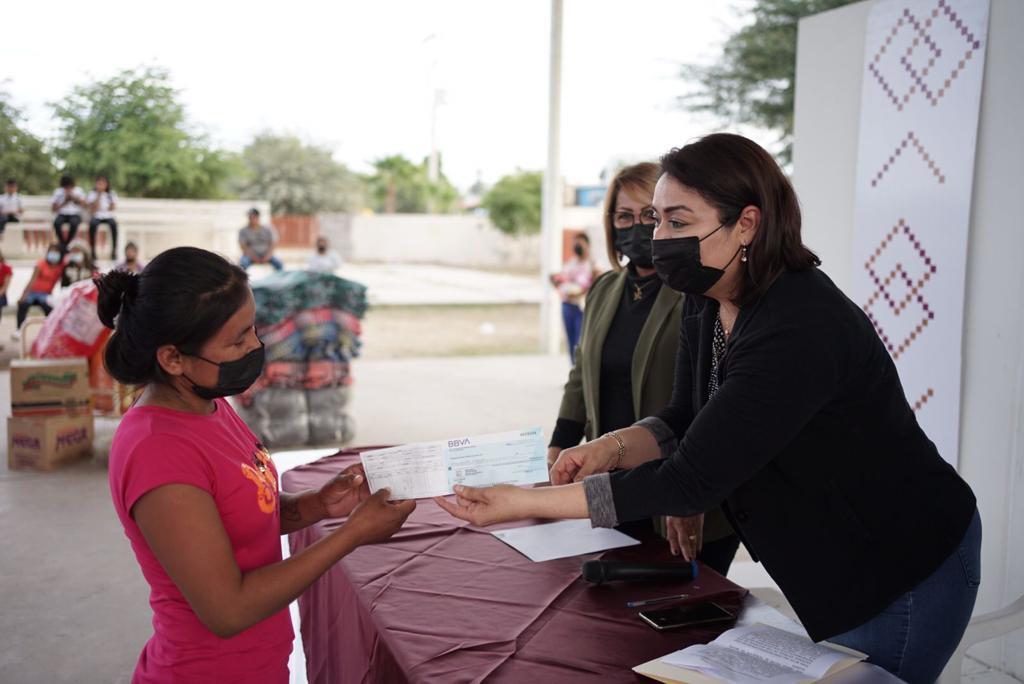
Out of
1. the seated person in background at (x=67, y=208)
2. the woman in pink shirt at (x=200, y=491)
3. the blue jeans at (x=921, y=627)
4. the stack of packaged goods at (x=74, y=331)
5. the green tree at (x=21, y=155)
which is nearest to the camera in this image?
the woman in pink shirt at (x=200, y=491)

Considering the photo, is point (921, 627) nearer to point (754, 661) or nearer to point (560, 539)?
point (754, 661)

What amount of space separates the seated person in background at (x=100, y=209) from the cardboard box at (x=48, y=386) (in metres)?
5.13

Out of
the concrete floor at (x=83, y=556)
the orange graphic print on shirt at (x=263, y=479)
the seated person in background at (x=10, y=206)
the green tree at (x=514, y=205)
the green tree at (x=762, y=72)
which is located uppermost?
the green tree at (x=762, y=72)

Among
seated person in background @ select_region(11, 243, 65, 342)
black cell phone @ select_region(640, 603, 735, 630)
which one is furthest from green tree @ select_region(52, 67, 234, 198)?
black cell phone @ select_region(640, 603, 735, 630)

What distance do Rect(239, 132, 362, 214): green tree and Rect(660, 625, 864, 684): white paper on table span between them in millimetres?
18519

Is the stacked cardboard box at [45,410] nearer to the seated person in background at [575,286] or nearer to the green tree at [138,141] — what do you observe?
the seated person in background at [575,286]

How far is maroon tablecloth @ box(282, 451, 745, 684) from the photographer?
149 centimetres

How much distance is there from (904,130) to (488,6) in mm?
12794

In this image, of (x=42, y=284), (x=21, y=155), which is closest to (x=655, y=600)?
(x=42, y=284)

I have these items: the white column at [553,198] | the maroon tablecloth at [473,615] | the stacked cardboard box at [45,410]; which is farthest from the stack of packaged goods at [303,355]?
the white column at [553,198]

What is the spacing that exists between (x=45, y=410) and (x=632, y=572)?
17.5 feet

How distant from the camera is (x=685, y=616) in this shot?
1651mm

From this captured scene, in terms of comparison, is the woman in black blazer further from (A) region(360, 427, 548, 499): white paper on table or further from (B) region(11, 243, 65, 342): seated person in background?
(B) region(11, 243, 65, 342): seated person in background

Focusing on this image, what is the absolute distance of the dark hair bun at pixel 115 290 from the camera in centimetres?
151
